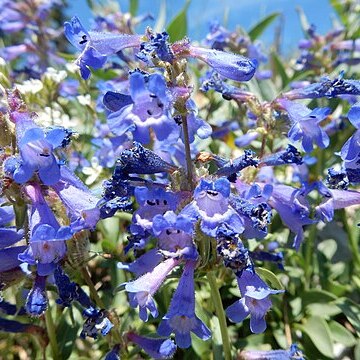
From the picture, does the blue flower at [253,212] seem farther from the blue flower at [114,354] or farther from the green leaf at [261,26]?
the green leaf at [261,26]

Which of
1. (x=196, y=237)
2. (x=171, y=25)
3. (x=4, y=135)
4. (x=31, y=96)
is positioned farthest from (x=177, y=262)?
(x=171, y=25)

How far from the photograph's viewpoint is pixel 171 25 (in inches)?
127

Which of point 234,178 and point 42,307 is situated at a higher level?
point 234,178

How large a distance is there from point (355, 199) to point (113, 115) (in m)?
0.87

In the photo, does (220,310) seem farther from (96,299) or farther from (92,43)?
(92,43)

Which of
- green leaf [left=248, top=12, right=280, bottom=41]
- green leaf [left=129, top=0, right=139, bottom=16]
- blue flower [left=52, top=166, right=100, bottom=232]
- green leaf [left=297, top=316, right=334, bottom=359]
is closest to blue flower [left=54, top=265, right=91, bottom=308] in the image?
blue flower [left=52, top=166, right=100, bottom=232]

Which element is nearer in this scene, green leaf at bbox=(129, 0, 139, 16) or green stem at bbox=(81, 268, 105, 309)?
green stem at bbox=(81, 268, 105, 309)

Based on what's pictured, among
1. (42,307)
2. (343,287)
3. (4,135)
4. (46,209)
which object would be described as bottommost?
(343,287)

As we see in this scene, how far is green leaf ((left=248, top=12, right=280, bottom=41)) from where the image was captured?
3473 millimetres

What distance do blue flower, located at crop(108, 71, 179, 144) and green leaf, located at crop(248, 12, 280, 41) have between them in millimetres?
2289

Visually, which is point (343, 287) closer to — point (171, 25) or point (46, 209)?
point (46, 209)

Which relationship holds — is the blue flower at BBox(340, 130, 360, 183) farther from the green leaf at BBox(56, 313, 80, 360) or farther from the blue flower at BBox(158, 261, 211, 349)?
the green leaf at BBox(56, 313, 80, 360)

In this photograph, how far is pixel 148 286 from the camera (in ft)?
4.89

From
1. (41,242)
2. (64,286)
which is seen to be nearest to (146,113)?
(41,242)
